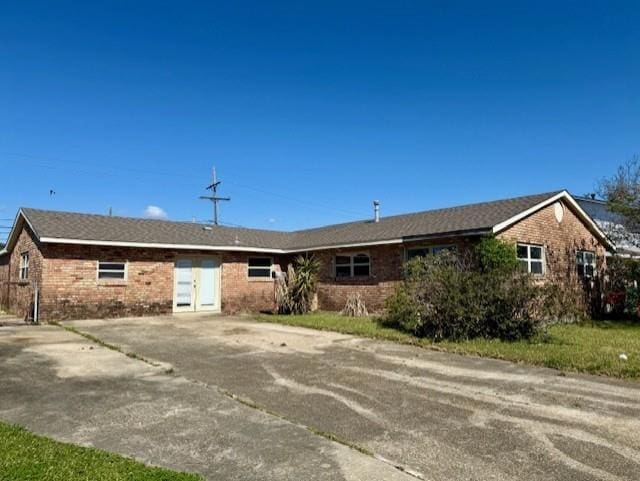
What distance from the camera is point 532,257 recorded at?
16281mm

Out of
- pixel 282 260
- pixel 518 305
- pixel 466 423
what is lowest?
pixel 466 423

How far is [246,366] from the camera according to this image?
8633 mm

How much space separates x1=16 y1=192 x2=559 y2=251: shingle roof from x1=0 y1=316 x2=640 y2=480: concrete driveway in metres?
7.33

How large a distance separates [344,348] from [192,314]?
10089mm

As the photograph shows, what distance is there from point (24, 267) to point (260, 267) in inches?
374

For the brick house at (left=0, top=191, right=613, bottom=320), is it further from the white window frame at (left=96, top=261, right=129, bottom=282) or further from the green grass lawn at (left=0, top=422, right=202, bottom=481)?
the green grass lawn at (left=0, top=422, right=202, bottom=481)

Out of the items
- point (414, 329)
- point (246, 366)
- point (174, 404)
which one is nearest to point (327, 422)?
point (174, 404)

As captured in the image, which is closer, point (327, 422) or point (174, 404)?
point (327, 422)

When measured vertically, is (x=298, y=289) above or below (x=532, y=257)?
below

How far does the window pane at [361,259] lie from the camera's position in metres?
18.7

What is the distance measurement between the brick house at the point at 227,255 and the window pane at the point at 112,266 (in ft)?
0.12

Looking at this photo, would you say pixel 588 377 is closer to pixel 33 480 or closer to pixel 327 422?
pixel 327 422

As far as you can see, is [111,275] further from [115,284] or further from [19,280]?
[19,280]

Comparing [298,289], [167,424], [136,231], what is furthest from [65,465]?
[136,231]
